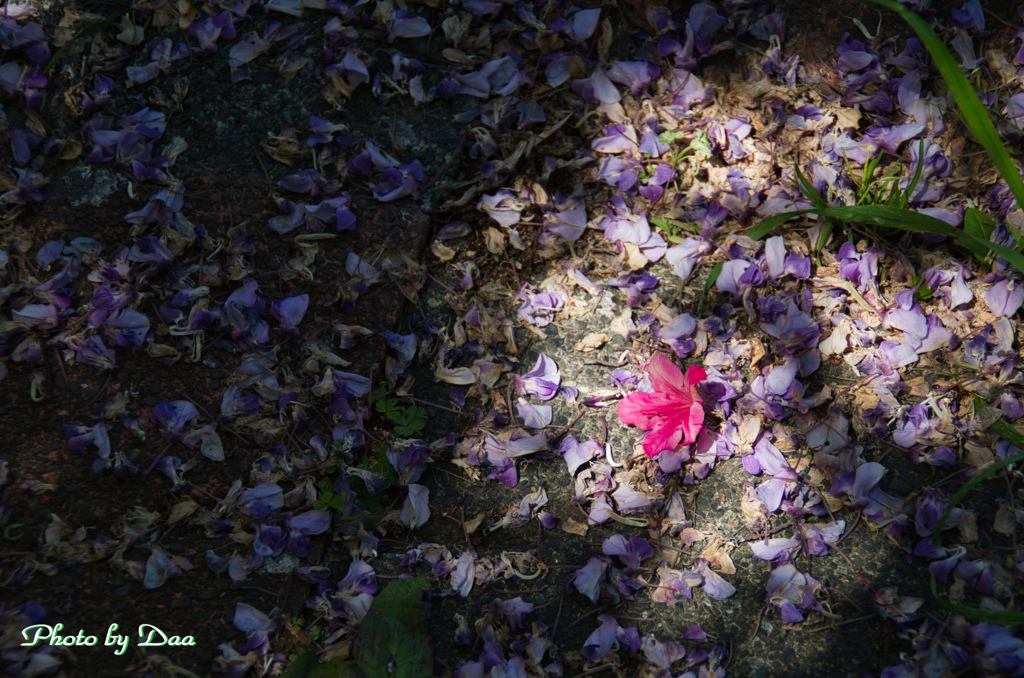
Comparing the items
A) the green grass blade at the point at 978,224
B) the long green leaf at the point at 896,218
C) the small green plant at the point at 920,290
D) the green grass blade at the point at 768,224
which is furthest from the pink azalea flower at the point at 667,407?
the green grass blade at the point at 978,224

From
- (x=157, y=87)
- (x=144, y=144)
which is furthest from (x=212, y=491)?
(x=157, y=87)

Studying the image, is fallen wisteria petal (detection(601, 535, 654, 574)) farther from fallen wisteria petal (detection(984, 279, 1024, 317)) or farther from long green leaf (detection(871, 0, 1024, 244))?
long green leaf (detection(871, 0, 1024, 244))

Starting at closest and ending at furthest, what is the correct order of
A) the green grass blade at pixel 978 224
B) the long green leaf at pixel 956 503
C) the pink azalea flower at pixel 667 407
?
the long green leaf at pixel 956 503, the pink azalea flower at pixel 667 407, the green grass blade at pixel 978 224

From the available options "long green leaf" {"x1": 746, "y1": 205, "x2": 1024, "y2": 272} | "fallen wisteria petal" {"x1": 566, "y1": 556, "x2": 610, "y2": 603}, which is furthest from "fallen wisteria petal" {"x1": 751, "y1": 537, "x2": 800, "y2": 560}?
"long green leaf" {"x1": 746, "y1": 205, "x2": 1024, "y2": 272}

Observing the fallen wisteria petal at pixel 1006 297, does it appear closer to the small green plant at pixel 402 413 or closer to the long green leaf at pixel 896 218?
the long green leaf at pixel 896 218

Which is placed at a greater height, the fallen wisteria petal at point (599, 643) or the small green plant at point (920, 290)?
the small green plant at point (920, 290)

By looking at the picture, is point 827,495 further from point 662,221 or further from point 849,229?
point 662,221

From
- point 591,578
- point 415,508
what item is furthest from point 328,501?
point 591,578
